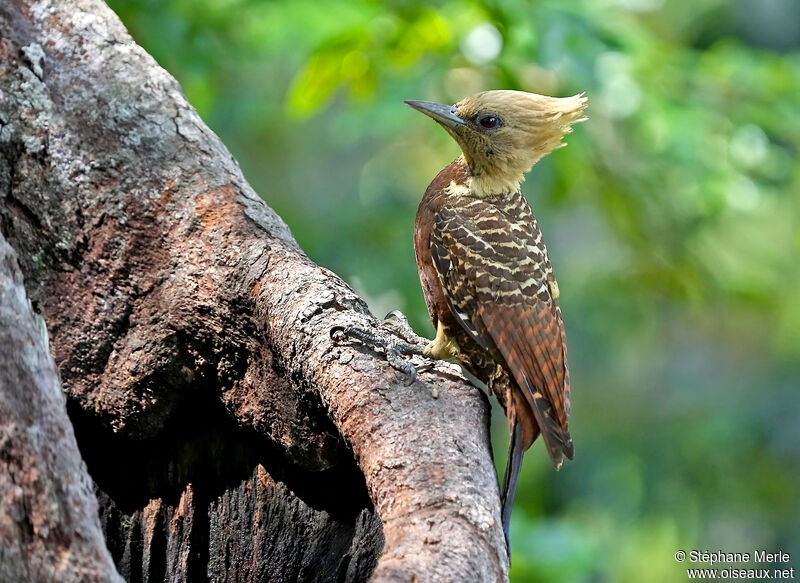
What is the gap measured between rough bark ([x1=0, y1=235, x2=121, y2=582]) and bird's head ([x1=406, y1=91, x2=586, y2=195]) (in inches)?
74.2

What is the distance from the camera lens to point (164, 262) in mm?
2867

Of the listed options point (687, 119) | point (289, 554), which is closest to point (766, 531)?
point (687, 119)

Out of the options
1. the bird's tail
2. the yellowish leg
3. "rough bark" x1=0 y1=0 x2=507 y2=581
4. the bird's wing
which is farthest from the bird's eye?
the bird's tail

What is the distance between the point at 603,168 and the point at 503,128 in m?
1.89

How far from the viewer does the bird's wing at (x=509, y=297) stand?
315 cm

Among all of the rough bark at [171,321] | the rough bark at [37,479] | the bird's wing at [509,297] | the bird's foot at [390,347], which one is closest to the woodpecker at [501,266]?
the bird's wing at [509,297]

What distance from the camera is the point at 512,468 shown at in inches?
117

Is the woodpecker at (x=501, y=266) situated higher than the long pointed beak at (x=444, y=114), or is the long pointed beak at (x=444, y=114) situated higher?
the long pointed beak at (x=444, y=114)

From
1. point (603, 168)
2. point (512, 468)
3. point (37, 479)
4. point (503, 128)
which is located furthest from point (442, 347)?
point (603, 168)

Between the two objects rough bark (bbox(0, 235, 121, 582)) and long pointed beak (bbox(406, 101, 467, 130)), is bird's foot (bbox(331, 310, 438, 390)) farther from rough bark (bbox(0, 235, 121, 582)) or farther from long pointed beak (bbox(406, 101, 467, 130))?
long pointed beak (bbox(406, 101, 467, 130))

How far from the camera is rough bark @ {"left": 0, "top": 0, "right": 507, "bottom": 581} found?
8.96 feet

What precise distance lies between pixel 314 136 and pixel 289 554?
36.2 ft

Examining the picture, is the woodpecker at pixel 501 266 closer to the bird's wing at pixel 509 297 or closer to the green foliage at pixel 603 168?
the bird's wing at pixel 509 297

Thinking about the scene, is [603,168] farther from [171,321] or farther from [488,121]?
[171,321]
